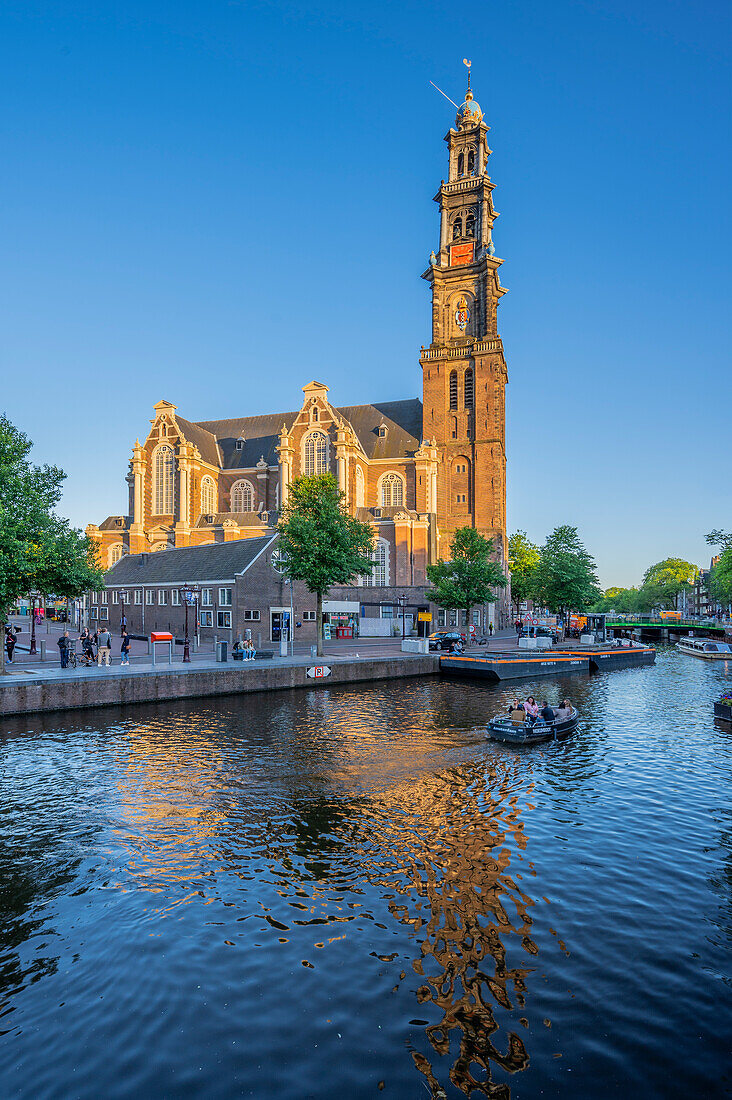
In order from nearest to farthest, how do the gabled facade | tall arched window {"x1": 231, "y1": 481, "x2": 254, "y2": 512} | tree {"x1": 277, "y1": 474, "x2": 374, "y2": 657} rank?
1. tree {"x1": 277, "y1": 474, "x2": 374, "y2": 657}
2. the gabled facade
3. tall arched window {"x1": 231, "y1": 481, "x2": 254, "y2": 512}

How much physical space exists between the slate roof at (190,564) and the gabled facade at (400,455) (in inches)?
625

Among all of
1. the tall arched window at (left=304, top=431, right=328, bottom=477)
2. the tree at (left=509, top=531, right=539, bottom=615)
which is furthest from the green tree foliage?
the tall arched window at (left=304, top=431, right=328, bottom=477)

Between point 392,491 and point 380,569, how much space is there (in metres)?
14.7

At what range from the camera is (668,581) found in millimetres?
168750

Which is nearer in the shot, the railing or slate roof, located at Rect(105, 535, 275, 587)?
slate roof, located at Rect(105, 535, 275, 587)

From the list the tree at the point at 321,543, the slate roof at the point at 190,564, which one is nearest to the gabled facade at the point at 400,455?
the slate roof at the point at 190,564

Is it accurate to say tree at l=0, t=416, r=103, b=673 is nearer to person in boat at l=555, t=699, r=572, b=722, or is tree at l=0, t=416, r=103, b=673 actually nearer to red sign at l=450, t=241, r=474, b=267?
Answer: person in boat at l=555, t=699, r=572, b=722

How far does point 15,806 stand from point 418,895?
10.9 meters

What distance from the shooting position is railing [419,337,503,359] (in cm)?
8519

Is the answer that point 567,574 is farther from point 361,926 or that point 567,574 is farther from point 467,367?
point 361,926

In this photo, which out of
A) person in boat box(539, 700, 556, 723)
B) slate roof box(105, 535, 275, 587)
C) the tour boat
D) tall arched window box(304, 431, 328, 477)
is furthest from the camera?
tall arched window box(304, 431, 328, 477)

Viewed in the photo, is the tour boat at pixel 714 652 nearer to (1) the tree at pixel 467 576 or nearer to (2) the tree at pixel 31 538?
(1) the tree at pixel 467 576

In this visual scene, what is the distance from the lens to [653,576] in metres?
185

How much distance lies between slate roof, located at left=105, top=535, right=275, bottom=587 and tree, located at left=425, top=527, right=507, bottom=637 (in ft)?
68.5
